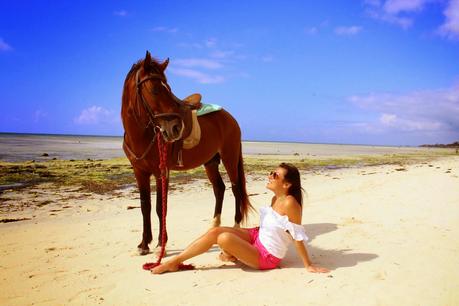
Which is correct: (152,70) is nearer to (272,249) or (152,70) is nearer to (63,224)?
(272,249)

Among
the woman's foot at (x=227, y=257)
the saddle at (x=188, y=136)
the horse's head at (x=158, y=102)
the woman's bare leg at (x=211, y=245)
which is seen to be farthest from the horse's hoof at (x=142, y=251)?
the horse's head at (x=158, y=102)

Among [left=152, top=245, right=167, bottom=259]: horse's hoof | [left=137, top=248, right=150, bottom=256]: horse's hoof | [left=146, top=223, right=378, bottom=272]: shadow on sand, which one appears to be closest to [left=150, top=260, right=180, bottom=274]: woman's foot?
[left=146, top=223, right=378, bottom=272]: shadow on sand

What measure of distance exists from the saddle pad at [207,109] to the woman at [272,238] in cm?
211

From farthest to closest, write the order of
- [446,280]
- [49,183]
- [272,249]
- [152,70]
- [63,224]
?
[49,183] → [63,224] → [152,70] → [272,249] → [446,280]

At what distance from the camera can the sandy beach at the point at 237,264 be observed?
9.13ft

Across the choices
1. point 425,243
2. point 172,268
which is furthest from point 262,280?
point 425,243

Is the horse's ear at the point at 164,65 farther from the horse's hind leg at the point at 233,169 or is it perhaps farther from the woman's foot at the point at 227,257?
the woman's foot at the point at 227,257

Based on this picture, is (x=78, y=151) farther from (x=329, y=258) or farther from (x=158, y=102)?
(x=329, y=258)

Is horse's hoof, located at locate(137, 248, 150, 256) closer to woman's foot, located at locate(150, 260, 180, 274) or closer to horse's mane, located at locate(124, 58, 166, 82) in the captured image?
woman's foot, located at locate(150, 260, 180, 274)

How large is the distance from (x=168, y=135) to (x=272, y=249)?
5.18ft

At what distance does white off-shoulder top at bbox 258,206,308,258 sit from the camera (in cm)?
327

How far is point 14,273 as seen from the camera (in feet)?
11.7

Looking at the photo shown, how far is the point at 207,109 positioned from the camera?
210 inches

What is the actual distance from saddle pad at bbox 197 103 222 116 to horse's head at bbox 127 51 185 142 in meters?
1.40
